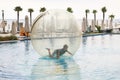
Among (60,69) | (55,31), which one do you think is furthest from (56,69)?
(55,31)

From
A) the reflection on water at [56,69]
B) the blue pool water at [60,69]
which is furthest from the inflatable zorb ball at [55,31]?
the blue pool water at [60,69]

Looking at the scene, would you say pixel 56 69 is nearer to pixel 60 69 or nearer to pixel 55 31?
pixel 60 69

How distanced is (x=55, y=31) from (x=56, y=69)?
2.95m

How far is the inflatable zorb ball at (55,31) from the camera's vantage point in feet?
48.9

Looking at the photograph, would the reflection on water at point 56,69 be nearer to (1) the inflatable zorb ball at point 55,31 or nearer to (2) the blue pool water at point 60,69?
(2) the blue pool water at point 60,69

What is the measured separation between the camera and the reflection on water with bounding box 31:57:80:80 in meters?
10.9

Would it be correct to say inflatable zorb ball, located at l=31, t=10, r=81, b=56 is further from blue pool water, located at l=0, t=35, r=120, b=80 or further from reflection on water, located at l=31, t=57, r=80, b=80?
blue pool water, located at l=0, t=35, r=120, b=80

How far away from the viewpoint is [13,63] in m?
14.2

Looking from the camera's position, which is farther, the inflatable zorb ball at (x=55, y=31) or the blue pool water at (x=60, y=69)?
Answer: the inflatable zorb ball at (x=55, y=31)

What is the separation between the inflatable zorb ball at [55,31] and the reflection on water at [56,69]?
22.6 inches

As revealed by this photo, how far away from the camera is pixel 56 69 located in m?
12.6

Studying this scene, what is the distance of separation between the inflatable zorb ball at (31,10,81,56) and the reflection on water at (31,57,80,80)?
0.57 m

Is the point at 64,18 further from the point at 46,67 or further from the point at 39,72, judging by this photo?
the point at 39,72

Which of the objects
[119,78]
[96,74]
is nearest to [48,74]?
[96,74]
